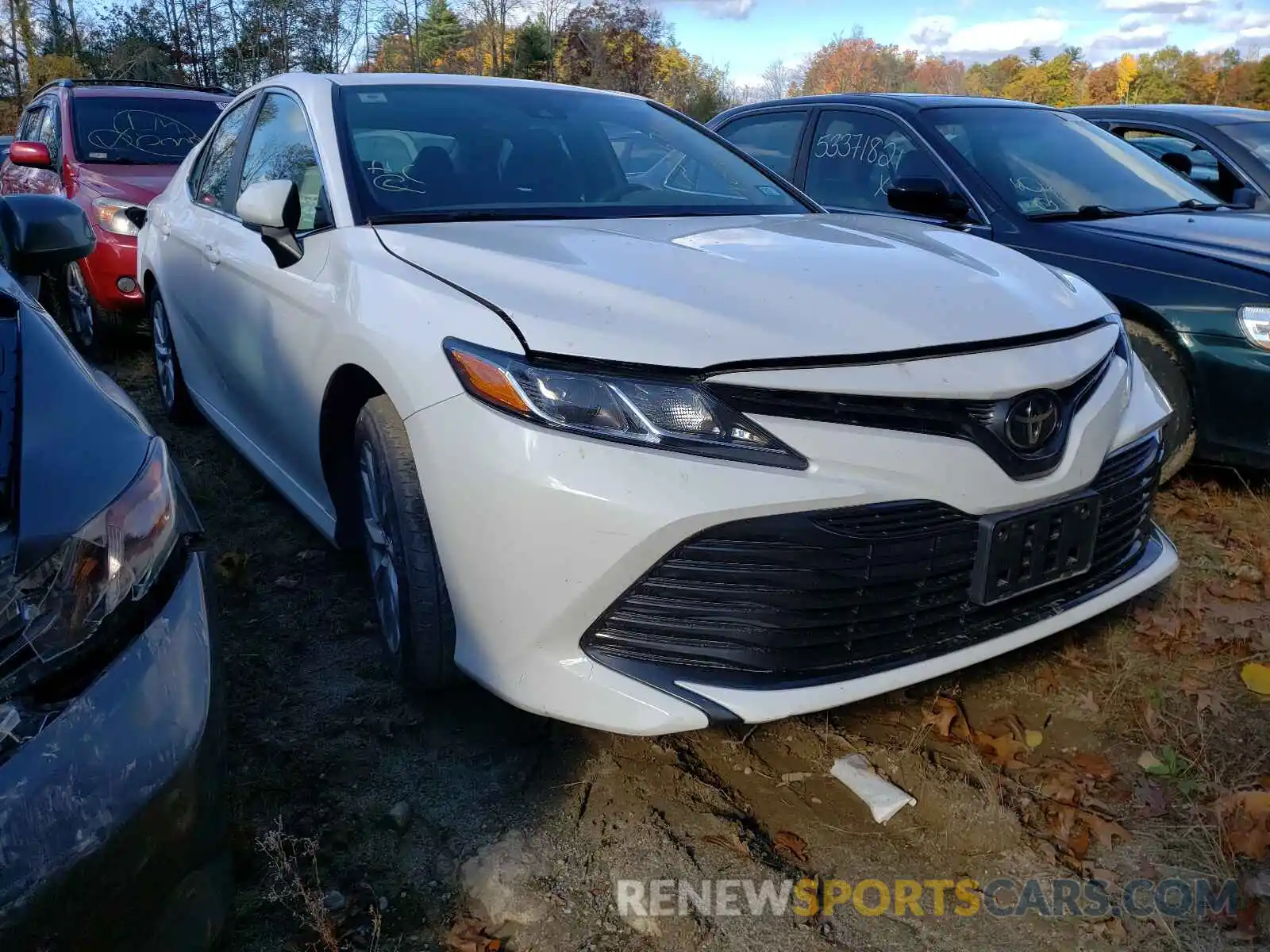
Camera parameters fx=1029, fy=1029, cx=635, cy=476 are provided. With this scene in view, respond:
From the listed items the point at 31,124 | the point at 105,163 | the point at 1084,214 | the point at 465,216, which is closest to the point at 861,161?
the point at 1084,214

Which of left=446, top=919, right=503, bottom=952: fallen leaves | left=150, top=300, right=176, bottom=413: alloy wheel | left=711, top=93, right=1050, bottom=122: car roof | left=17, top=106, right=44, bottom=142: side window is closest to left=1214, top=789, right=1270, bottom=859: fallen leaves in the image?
left=446, top=919, right=503, bottom=952: fallen leaves

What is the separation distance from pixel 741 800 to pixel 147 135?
22.6ft

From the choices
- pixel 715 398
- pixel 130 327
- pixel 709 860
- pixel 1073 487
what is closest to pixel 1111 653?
pixel 1073 487

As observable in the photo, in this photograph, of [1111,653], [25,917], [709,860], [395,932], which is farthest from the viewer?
[1111,653]

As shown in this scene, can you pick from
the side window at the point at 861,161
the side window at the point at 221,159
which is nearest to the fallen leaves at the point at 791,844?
the side window at the point at 221,159

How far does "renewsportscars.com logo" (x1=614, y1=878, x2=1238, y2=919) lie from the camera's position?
6.18 feet

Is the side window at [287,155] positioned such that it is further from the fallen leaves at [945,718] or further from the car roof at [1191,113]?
the car roof at [1191,113]

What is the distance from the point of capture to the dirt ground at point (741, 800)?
6.05ft

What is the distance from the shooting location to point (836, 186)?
4.84 m

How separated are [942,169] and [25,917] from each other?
13.6ft

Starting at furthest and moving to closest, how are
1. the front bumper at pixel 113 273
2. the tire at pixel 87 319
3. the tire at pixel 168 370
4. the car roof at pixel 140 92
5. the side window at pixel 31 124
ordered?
the side window at pixel 31 124
the car roof at pixel 140 92
the tire at pixel 87 319
the front bumper at pixel 113 273
the tire at pixel 168 370

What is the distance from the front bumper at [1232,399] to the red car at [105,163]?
509 cm

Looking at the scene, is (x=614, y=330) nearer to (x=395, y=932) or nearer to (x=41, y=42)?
(x=395, y=932)

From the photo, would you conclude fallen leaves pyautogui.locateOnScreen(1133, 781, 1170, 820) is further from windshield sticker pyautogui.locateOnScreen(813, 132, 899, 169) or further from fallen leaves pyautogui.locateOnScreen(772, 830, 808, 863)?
windshield sticker pyautogui.locateOnScreen(813, 132, 899, 169)
